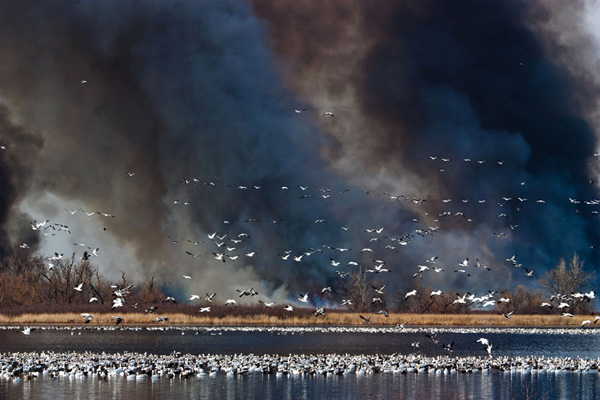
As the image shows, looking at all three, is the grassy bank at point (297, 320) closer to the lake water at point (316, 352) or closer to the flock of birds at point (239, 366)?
the lake water at point (316, 352)

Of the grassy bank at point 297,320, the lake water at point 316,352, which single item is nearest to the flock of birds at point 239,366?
the lake water at point 316,352

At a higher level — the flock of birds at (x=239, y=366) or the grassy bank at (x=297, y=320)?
the grassy bank at (x=297, y=320)

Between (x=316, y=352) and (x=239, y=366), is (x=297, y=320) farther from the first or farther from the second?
(x=239, y=366)

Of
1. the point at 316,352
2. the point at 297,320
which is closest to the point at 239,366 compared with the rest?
the point at 316,352

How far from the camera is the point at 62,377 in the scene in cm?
4469

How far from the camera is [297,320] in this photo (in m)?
87.3

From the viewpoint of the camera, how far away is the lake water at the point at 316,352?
4034 cm

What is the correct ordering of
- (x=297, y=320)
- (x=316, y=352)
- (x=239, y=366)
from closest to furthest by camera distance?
(x=239, y=366)
(x=316, y=352)
(x=297, y=320)

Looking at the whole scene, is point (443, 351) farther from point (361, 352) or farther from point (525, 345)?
point (525, 345)

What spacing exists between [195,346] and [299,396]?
24.2m

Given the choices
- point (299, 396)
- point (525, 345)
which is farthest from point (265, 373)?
point (525, 345)

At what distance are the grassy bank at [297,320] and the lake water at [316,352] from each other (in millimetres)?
2237

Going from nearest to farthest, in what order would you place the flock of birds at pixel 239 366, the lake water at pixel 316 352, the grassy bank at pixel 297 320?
the lake water at pixel 316 352, the flock of birds at pixel 239 366, the grassy bank at pixel 297 320

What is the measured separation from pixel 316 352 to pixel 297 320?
2900 cm
